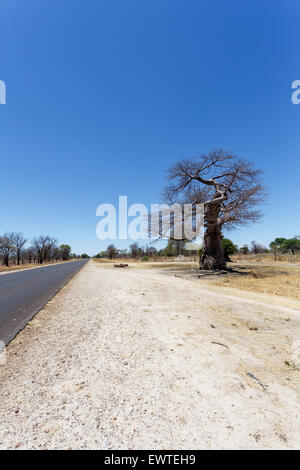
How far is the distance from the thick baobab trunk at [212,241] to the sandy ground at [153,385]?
467 inches

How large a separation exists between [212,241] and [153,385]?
1547 centimetres

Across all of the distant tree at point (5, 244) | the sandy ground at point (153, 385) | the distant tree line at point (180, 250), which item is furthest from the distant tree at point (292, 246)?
the distant tree at point (5, 244)

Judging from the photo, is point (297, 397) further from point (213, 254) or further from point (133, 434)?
point (213, 254)

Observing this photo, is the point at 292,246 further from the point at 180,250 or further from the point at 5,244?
the point at 5,244

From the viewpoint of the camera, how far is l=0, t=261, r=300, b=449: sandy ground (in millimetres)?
1716

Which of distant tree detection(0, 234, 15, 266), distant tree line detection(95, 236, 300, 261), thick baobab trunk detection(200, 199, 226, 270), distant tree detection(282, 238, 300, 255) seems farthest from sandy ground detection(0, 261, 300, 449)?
distant tree detection(0, 234, 15, 266)

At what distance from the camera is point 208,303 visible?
636 cm

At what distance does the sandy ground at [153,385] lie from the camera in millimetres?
1716

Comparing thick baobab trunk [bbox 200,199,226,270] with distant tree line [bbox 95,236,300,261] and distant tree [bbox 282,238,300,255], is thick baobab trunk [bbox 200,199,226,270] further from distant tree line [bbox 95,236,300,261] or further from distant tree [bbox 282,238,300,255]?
distant tree [bbox 282,238,300,255]

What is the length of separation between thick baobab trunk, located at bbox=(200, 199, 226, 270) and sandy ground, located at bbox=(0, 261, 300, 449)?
11.9 meters

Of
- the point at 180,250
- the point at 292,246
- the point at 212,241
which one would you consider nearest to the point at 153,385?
the point at 212,241

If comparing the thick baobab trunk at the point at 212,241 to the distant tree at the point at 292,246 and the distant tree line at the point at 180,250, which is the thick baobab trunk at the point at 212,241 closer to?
the distant tree line at the point at 180,250

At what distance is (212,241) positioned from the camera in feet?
55.3
